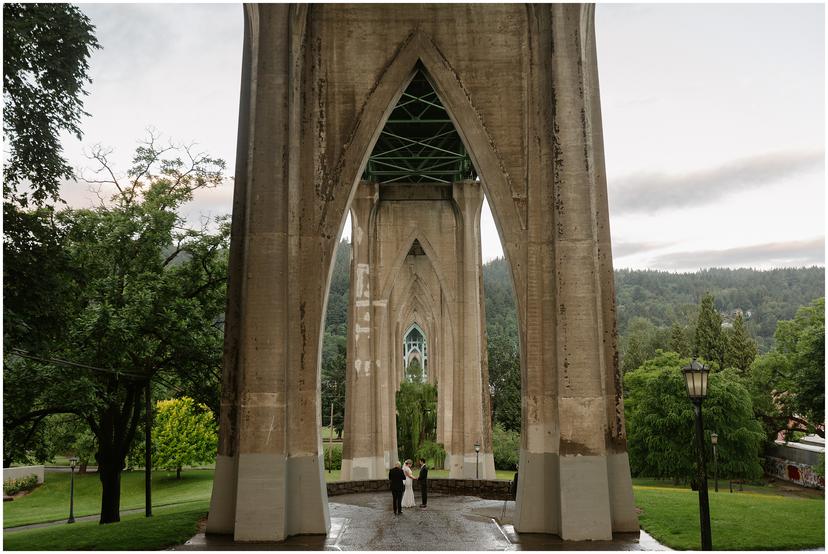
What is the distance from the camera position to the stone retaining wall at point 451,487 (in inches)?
846

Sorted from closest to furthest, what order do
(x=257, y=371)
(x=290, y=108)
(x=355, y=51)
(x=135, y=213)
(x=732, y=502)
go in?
1. (x=257, y=371)
2. (x=290, y=108)
3. (x=355, y=51)
4. (x=732, y=502)
5. (x=135, y=213)

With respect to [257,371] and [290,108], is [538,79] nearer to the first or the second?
[290,108]

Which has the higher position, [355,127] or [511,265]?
[355,127]

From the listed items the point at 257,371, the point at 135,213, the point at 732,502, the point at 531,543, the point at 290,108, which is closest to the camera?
the point at 531,543

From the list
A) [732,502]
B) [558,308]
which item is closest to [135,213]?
[558,308]

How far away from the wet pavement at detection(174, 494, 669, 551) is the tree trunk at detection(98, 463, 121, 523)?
5.66 meters

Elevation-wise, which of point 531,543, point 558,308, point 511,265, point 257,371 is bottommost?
point 531,543

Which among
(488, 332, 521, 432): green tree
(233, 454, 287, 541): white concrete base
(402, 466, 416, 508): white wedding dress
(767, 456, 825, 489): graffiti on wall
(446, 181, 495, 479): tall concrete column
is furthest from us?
(488, 332, 521, 432): green tree

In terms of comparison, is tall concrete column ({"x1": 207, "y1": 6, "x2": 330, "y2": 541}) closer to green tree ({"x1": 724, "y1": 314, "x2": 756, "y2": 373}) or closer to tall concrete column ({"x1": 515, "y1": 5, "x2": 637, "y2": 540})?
tall concrete column ({"x1": 515, "y1": 5, "x2": 637, "y2": 540})

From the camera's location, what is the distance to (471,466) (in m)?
32.5

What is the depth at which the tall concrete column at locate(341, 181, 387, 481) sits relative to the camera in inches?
1280

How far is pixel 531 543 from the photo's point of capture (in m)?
12.2

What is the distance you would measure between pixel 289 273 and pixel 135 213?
678 centimetres

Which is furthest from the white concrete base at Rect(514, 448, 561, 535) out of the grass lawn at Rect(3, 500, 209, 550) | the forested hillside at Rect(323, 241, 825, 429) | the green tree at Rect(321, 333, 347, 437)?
the green tree at Rect(321, 333, 347, 437)
